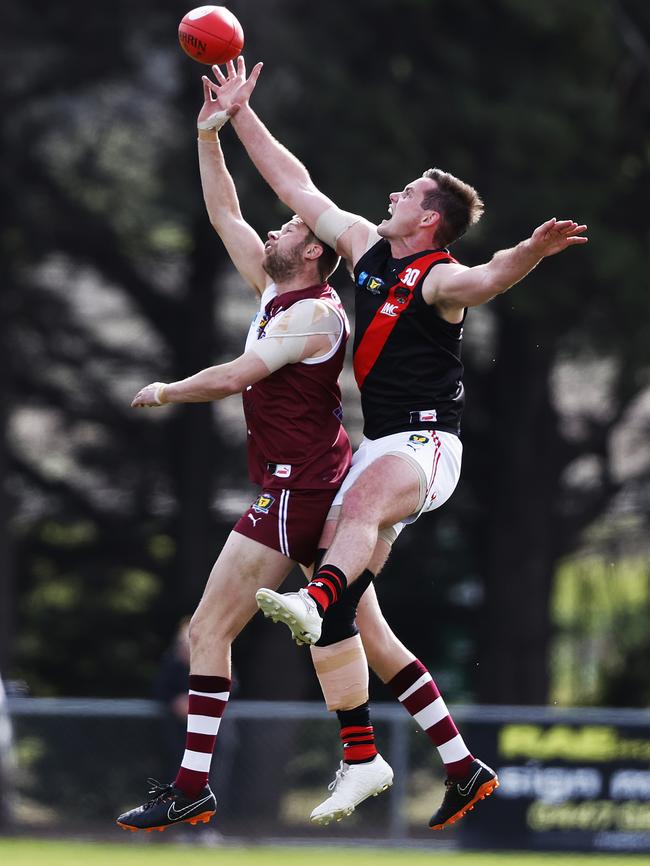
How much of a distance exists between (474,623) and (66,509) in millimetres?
5425

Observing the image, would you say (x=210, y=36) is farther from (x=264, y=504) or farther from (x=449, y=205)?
(x=264, y=504)

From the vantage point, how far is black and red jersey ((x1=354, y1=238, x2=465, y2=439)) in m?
6.59

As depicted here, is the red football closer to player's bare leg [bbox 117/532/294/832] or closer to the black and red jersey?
the black and red jersey

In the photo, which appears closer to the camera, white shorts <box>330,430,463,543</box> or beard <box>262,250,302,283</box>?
white shorts <box>330,430,463,543</box>

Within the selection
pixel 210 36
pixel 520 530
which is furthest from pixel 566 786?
pixel 210 36

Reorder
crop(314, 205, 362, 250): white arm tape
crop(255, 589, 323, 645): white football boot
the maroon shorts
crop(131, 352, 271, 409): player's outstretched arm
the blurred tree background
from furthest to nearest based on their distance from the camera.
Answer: the blurred tree background, crop(314, 205, 362, 250): white arm tape, the maroon shorts, crop(131, 352, 271, 409): player's outstretched arm, crop(255, 589, 323, 645): white football boot

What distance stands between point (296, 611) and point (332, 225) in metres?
1.70

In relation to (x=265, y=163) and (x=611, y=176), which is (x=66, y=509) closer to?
(x=611, y=176)

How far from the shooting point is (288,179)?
22.9 feet

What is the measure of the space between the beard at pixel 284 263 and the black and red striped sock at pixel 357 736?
5.88 ft

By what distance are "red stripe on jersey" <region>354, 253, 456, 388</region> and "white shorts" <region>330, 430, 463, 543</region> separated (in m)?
0.32

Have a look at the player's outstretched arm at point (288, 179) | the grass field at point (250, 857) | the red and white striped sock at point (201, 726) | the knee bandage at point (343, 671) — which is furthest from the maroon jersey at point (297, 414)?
the grass field at point (250, 857)

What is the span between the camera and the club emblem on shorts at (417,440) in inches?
260

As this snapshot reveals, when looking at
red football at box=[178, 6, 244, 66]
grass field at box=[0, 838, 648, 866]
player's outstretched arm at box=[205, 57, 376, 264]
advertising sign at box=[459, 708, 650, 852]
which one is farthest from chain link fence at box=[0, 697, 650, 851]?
red football at box=[178, 6, 244, 66]
